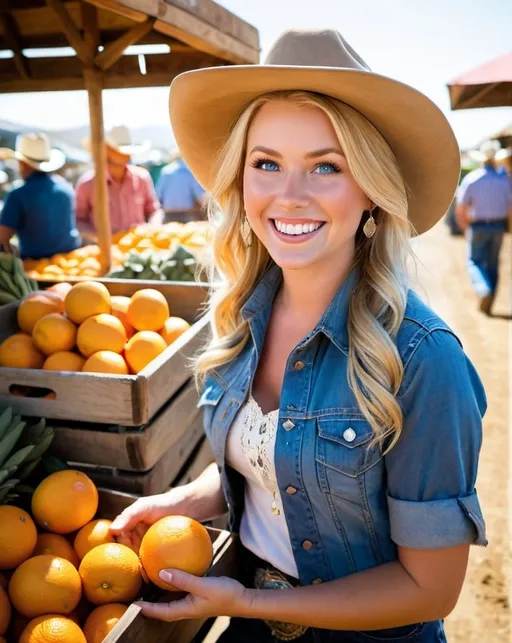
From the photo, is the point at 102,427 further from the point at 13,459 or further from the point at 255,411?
the point at 255,411

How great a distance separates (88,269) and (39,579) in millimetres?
3164

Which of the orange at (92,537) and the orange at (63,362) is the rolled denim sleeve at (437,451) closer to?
the orange at (92,537)

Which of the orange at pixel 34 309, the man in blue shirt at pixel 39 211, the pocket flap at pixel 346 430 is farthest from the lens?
the man in blue shirt at pixel 39 211

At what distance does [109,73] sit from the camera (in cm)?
520

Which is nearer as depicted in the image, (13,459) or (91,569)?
(91,569)

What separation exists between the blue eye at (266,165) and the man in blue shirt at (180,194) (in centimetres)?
682

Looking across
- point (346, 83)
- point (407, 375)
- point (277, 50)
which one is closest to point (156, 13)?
point (277, 50)

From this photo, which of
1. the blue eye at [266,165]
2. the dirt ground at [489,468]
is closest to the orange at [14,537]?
the blue eye at [266,165]

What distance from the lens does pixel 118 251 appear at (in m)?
5.06

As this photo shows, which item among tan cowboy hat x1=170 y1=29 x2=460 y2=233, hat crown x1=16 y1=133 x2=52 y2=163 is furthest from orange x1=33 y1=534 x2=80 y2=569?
hat crown x1=16 y1=133 x2=52 y2=163

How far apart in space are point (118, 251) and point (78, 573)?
12.2ft

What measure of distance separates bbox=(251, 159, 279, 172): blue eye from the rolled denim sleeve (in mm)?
596

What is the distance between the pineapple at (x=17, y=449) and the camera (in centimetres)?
182

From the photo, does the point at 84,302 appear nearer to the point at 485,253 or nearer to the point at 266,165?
the point at 266,165
